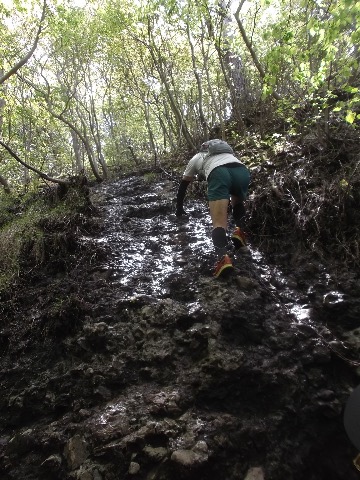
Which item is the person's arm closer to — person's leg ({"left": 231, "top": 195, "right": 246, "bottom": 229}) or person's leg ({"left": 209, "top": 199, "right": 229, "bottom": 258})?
person's leg ({"left": 231, "top": 195, "right": 246, "bottom": 229})

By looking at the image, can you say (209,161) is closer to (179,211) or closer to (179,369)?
(179,211)

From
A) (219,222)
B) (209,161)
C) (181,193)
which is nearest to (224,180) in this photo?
(209,161)

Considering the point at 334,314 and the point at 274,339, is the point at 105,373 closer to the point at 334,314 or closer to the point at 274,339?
the point at 274,339

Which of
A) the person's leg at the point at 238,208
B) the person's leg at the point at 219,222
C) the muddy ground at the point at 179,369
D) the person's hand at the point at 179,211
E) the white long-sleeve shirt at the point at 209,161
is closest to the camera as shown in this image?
the muddy ground at the point at 179,369

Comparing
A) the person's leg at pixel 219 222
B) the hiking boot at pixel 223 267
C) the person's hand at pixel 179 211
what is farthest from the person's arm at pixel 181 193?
the hiking boot at pixel 223 267

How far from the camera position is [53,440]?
91.2 inches

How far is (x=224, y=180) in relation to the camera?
356 cm

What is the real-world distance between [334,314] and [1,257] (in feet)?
13.0

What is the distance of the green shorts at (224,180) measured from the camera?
139 inches

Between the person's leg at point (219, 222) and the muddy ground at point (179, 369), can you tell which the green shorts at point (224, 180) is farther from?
the muddy ground at point (179, 369)

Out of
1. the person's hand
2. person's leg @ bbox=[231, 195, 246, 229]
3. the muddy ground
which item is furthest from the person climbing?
the person's hand

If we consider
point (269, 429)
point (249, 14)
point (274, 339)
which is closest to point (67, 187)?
point (274, 339)

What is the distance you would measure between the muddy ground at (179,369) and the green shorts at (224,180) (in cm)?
84

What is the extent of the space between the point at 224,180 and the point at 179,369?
196cm
